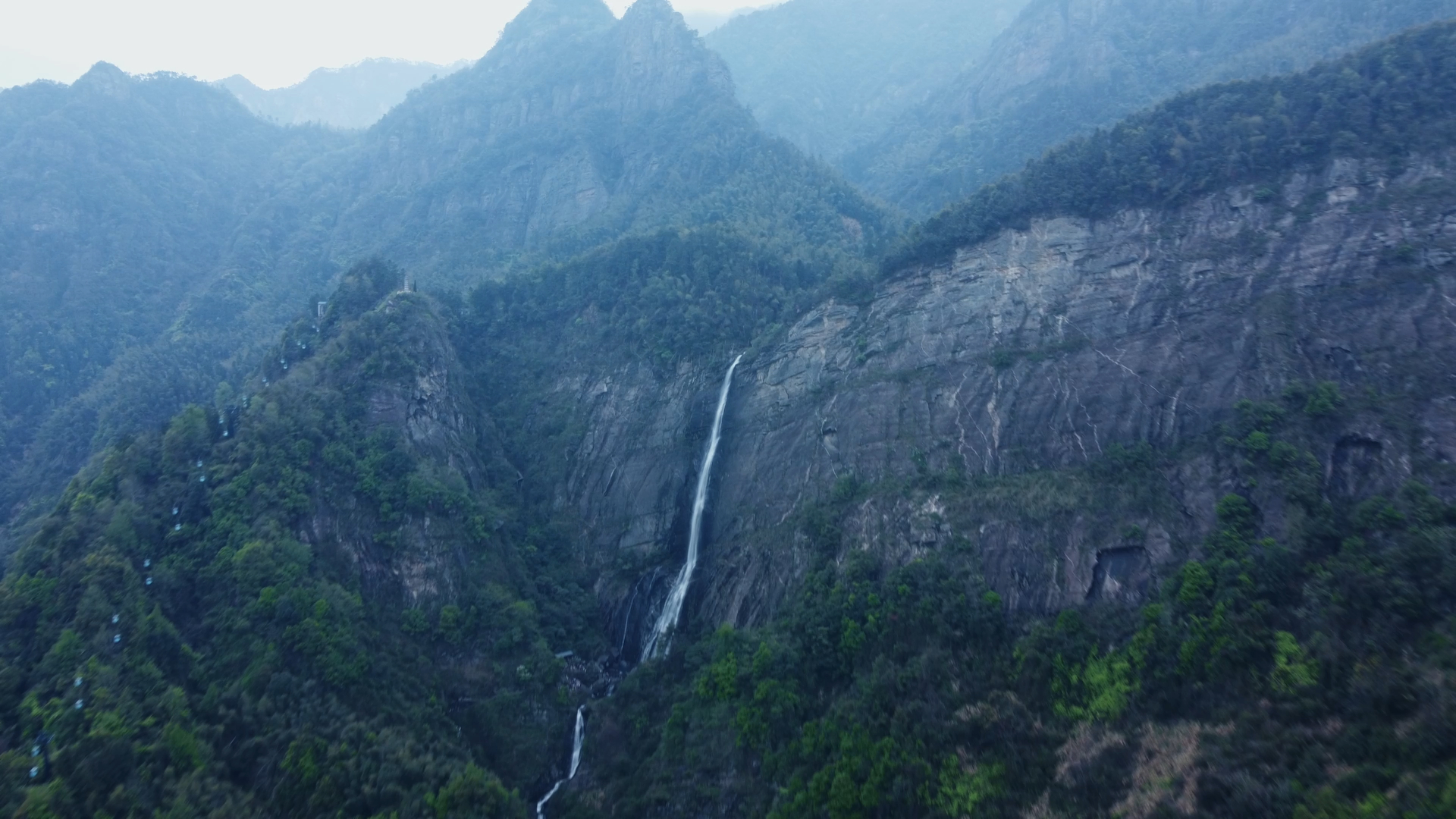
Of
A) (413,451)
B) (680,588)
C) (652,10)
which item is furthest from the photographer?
(652,10)

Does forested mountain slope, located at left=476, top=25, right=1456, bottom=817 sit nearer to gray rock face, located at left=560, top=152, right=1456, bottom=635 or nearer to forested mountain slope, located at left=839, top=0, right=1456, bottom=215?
gray rock face, located at left=560, top=152, right=1456, bottom=635

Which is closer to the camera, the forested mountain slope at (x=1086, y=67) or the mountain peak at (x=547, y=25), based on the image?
the forested mountain slope at (x=1086, y=67)

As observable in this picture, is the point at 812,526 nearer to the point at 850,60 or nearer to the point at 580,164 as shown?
the point at 580,164

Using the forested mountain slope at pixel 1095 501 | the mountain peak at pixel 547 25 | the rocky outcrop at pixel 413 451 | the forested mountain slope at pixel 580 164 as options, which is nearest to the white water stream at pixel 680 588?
the forested mountain slope at pixel 1095 501

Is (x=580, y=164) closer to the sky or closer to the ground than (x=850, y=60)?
closer to the sky

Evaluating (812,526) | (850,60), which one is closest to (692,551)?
(812,526)

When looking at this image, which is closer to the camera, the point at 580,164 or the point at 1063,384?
the point at 1063,384

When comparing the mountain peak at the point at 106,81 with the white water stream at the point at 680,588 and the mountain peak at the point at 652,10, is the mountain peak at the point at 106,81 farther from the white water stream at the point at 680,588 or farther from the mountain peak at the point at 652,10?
the white water stream at the point at 680,588
